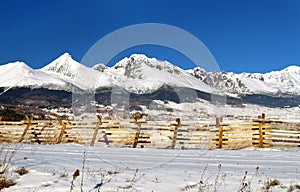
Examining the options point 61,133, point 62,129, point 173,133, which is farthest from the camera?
point 62,129

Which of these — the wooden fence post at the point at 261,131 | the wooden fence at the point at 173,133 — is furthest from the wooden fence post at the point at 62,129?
the wooden fence post at the point at 261,131

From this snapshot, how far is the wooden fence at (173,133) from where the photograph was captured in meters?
18.0

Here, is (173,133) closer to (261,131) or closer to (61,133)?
(261,131)

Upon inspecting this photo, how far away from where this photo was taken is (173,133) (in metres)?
18.3

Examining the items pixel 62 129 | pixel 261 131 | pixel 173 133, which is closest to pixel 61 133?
pixel 62 129

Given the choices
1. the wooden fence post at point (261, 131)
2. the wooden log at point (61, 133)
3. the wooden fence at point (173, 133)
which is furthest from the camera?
the wooden log at point (61, 133)

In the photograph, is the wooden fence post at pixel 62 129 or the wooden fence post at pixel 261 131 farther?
the wooden fence post at pixel 62 129

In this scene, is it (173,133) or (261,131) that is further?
(173,133)

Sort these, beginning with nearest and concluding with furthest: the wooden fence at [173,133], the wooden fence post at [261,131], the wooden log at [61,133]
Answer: the wooden fence post at [261,131]
the wooden fence at [173,133]
the wooden log at [61,133]

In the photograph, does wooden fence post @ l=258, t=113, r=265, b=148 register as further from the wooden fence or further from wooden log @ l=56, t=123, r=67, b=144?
wooden log @ l=56, t=123, r=67, b=144

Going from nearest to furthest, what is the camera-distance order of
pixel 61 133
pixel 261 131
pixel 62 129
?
pixel 261 131 < pixel 61 133 < pixel 62 129

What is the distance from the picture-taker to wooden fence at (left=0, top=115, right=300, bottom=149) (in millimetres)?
18031

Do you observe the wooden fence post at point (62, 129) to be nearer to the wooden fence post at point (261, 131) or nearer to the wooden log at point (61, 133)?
the wooden log at point (61, 133)

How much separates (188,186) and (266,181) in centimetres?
134
